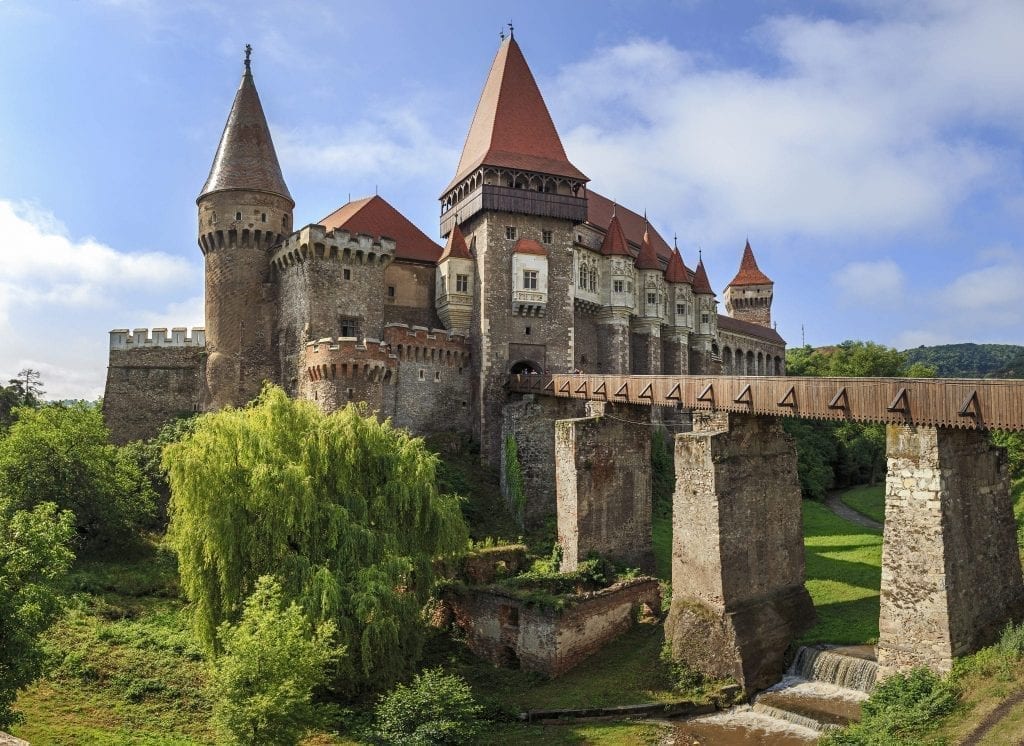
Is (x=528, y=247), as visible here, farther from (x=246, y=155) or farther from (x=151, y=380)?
(x=151, y=380)

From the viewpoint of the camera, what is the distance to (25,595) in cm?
1488

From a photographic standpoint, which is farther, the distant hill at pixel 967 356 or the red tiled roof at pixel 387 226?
the distant hill at pixel 967 356

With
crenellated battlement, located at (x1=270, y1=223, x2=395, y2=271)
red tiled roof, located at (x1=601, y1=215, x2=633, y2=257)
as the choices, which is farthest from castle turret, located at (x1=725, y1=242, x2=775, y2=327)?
crenellated battlement, located at (x1=270, y1=223, x2=395, y2=271)

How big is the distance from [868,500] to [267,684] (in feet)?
145

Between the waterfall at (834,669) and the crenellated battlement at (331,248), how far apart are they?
1028 inches

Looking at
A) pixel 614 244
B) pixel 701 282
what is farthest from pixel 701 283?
pixel 614 244

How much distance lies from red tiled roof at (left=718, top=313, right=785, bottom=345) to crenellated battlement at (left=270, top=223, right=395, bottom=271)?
36.6m

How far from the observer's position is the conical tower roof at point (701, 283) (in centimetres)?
5619

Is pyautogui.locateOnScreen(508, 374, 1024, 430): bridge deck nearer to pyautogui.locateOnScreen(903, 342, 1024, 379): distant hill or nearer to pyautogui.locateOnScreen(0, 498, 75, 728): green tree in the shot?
pyautogui.locateOnScreen(0, 498, 75, 728): green tree

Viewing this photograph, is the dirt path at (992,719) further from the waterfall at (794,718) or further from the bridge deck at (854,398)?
the bridge deck at (854,398)

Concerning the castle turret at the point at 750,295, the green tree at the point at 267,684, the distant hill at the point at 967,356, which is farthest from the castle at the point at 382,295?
the distant hill at the point at 967,356

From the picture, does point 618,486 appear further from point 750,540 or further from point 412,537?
point 412,537

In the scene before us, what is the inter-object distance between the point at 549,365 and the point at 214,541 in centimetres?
2310

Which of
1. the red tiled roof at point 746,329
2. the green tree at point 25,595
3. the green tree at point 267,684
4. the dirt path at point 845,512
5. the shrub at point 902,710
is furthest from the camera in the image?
the red tiled roof at point 746,329
